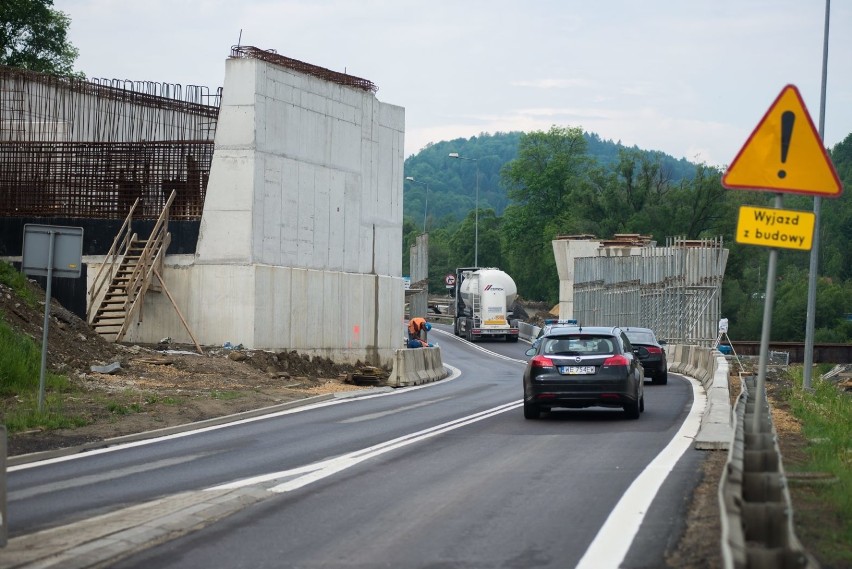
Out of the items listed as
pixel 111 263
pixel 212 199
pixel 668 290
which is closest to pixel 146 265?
pixel 111 263

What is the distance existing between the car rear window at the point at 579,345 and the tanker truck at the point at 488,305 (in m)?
54.9

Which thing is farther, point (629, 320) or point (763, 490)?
point (629, 320)

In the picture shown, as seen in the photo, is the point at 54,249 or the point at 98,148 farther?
the point at 98,148

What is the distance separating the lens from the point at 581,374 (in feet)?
68.6

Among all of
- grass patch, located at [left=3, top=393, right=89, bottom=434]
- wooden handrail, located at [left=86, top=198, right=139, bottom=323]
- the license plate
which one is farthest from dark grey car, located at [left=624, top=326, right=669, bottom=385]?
grass patch, located at [left=3, top=393, right=89, bottom=434]

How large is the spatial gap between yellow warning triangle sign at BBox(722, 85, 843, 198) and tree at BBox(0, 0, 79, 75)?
60.3 metres

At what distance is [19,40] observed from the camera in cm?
7125

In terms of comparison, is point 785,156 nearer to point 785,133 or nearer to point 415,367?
point 785,133

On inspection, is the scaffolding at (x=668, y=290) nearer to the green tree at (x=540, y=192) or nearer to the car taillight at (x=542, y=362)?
the car taillight at (x=542, y=362)

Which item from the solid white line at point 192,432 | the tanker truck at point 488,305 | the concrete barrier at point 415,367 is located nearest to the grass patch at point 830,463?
the solid white line at point 192,432

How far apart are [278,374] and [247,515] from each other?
905 inches

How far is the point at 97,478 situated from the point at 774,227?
7458mm

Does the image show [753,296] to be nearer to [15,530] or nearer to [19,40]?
[19,40]

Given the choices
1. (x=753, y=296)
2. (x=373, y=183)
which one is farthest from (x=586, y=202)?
(x=373, y=183)
